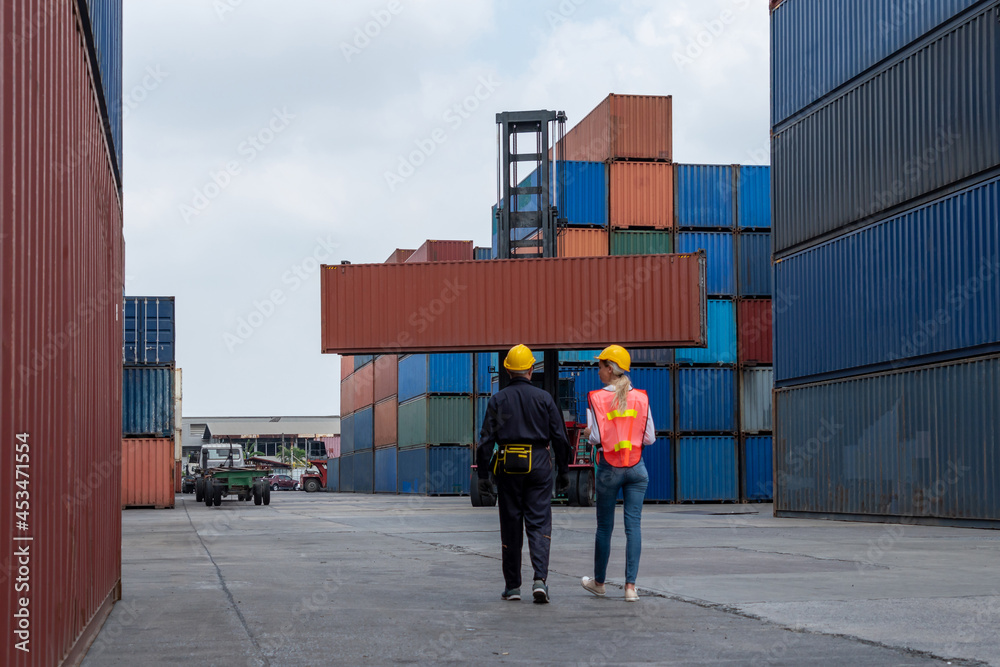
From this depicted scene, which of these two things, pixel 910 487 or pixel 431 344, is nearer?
pixel 910 487

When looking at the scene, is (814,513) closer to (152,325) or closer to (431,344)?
(431,344)

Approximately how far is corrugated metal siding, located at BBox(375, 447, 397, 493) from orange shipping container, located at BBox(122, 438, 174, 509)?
77.7 feet

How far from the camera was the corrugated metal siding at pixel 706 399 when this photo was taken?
35375mm

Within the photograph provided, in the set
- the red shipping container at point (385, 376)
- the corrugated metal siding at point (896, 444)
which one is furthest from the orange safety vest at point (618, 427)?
the red shipping container at point (385, 376)

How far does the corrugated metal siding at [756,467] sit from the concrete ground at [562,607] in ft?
70.2

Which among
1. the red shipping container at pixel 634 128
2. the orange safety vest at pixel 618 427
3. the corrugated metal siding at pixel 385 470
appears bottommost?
the corrugated metal siding at pixel 385 470

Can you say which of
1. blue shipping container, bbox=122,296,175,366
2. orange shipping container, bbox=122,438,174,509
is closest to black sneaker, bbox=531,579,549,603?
orange shipping container, bbox=122,438,174,509

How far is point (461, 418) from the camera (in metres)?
49.0

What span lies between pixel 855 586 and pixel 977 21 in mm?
13017

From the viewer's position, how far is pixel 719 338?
35812 millimetres

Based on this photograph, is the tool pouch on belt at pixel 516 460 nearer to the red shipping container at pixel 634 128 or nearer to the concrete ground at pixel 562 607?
the concrete ground at pixel 562 607

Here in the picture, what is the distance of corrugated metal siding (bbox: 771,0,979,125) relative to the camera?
20.4 metres

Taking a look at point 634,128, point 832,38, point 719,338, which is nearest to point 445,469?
point 719,338

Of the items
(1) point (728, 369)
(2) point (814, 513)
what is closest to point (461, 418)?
(1) point (728, 369)
